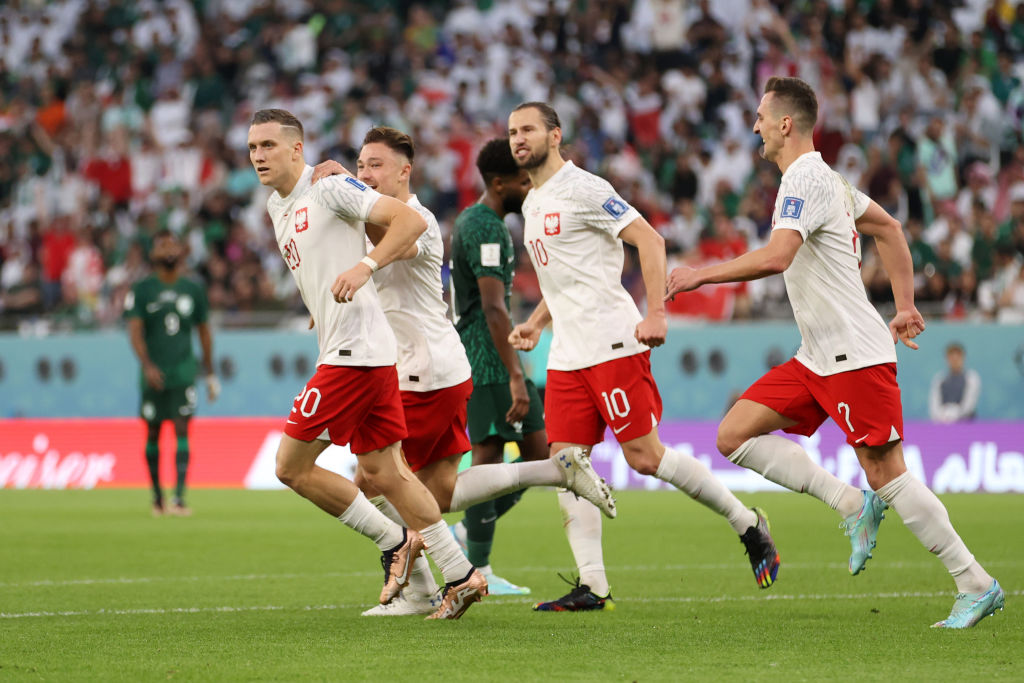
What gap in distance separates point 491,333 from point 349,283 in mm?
1940

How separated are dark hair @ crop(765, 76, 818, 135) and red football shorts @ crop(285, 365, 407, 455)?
2206mm

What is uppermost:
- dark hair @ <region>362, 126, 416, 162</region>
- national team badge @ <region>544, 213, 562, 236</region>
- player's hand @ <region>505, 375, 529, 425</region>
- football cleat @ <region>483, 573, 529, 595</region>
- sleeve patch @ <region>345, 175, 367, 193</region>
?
dark hair @ <region>362, 126, 416, 162</region>

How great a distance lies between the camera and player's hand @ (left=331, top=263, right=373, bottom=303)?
6.49 m

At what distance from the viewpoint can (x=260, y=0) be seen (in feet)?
86.0

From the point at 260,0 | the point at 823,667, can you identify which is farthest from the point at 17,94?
the point at 823,667

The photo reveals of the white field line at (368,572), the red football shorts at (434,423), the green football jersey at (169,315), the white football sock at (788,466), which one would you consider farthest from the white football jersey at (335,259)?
the green football jersey at (169,315)

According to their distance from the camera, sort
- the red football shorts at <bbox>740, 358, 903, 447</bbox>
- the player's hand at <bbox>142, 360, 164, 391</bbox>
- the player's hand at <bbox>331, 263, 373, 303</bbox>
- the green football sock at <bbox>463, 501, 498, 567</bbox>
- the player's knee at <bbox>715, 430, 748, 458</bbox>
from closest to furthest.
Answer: the player's hand at <bbox>331, 263, 373, 303</bbox> → the red football shorts at <bbox>740, 358, 903, 447</bbox> → the player's knee at <bbox>715, 430, 748, 458</bbox> → the green football sock at <bbox>463, 501, 498, 567</bbox> → the player's hand at <bbox>142, 360, 164, 391</bbox>

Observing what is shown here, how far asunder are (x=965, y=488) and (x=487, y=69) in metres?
10.6

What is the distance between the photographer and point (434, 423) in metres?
7.73

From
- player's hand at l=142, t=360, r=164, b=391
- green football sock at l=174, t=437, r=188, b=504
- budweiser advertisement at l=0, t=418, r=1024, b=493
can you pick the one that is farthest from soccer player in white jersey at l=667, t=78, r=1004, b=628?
budweiser advertisement at l=0, t=418, r=1024, b=493

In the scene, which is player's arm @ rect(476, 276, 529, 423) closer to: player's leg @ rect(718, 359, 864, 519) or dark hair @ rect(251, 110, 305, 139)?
player's leg @ rect(718, 359, 864, 519)

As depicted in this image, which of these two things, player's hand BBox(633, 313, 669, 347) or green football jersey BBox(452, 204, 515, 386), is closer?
player's hand BBox(633, 313, 669, 347)

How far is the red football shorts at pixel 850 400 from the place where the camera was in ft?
22.1

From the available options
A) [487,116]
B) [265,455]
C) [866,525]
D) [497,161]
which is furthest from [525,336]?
[487,116]
